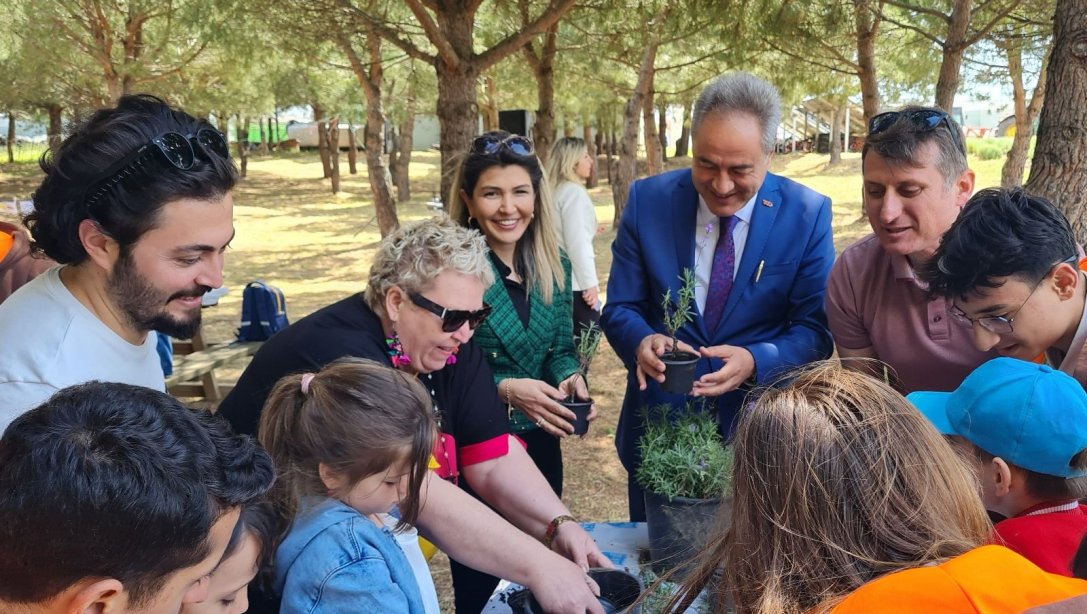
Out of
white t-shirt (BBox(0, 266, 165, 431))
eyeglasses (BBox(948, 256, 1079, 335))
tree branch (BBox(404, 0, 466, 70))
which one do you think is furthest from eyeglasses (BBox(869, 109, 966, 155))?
tree branch (BBox(404, 0, 466, 70))

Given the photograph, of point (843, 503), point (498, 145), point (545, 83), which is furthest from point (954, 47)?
point (843, 503)

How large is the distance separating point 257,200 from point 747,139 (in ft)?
73.9

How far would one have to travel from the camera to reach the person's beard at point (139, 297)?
5.56ft

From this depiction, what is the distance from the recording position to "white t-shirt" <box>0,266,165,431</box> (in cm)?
155

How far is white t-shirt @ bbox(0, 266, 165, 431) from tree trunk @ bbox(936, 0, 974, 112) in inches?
253

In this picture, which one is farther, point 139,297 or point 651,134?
point 651,134

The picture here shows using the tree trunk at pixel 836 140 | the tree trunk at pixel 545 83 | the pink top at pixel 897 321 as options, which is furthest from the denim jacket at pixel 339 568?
the tree trunk at pixel 836 140

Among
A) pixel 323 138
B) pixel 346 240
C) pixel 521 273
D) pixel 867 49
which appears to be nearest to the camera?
pixel 521 273

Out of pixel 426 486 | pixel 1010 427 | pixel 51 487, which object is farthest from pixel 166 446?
pixel 1010 427

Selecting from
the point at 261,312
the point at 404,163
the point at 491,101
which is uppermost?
the point at 491,101

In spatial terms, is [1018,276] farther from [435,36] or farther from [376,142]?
[376,142]

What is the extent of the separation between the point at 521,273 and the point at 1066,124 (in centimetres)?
248

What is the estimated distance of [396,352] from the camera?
1.97m

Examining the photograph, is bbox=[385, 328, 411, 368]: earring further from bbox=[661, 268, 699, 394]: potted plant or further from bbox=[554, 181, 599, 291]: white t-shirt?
bbox=[554, 181, 599, 291]: white t-shirt
